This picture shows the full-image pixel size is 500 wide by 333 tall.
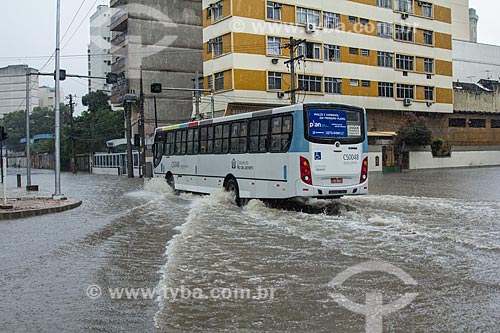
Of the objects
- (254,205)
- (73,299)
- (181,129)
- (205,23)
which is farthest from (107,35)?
(73,299)

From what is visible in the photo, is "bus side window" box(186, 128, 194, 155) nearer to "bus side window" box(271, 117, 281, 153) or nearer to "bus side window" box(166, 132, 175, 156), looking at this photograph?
"bus side window" box(166, 132, 175, 156)

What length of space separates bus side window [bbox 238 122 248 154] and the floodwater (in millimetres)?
2729

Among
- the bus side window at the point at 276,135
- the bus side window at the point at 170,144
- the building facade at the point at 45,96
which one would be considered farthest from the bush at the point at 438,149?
the building facade at the point at 45,96

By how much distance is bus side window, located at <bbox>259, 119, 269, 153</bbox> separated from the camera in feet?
47.9

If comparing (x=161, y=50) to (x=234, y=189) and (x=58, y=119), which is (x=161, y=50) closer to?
(x=58, y=119)

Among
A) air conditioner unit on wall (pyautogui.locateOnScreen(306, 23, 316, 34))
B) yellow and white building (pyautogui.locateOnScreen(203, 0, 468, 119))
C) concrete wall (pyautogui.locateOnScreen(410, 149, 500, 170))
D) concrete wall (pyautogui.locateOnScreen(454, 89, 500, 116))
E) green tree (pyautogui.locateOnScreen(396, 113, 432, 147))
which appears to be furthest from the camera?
concrete wall (pyautogui.locateOnScreen(454, 89, 500, 116))

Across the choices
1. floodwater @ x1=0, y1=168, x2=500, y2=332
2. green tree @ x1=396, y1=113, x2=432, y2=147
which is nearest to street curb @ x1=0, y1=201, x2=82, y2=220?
floodwater @ x1=0, y1=168, x2=500, y2=332

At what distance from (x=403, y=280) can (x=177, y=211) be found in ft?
30.5

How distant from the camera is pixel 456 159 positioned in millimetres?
47062

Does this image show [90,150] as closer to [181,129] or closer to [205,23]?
[205,23]

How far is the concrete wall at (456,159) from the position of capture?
4444 centimetres

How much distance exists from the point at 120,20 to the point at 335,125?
43.5 meters

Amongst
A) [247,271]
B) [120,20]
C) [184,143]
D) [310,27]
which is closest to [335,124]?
[247,271]
